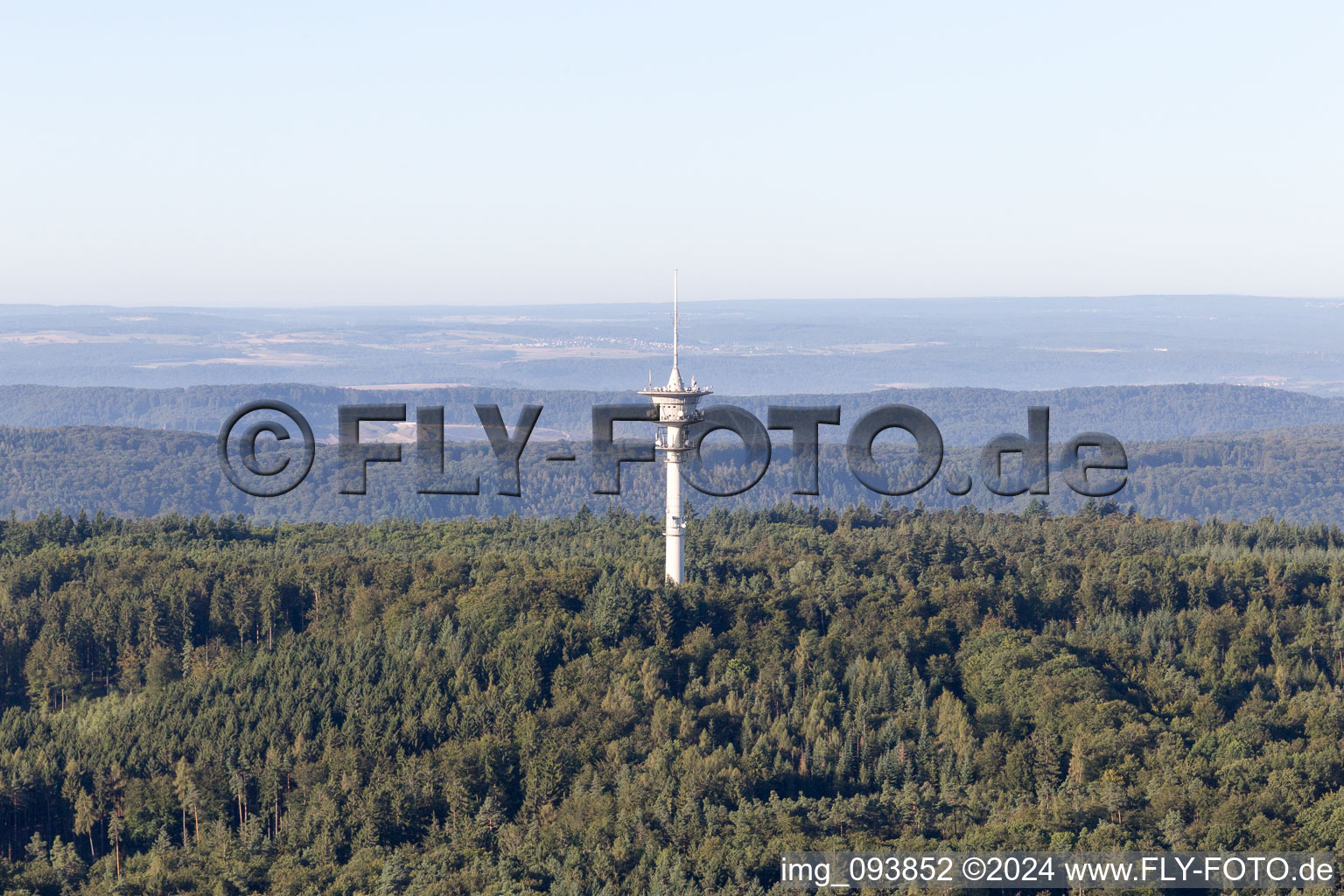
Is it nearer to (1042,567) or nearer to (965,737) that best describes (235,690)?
(965,737)

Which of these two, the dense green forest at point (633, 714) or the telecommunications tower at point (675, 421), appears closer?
the dense green forest at point (633, 714)

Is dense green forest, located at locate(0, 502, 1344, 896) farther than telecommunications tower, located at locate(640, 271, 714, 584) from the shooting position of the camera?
No

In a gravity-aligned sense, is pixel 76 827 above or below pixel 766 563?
below

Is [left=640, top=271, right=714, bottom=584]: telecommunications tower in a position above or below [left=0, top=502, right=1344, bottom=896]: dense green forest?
above

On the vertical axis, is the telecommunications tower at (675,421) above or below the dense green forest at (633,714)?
above

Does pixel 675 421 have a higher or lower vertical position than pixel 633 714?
higher

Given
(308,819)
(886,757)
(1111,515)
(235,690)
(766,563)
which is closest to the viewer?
(308,819)

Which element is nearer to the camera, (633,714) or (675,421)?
(633,714)

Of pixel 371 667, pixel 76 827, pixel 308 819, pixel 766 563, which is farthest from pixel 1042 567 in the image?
pixel 76 827
